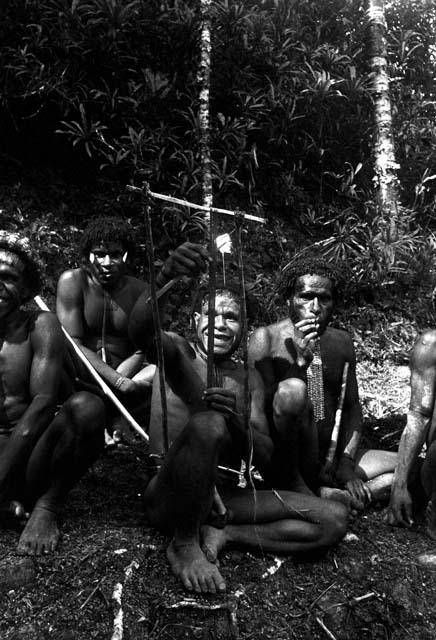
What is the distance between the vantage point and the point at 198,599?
296 cm

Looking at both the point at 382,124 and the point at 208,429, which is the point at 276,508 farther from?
the point at 382,124

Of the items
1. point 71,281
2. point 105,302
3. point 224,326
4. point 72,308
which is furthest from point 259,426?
point 71,281

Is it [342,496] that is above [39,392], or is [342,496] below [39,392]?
below

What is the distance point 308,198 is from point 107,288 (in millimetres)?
4500

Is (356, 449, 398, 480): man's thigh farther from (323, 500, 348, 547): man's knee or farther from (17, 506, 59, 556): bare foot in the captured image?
(17, 506, 59, 556): bare foot

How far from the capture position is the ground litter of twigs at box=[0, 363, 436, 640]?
2.86 metres

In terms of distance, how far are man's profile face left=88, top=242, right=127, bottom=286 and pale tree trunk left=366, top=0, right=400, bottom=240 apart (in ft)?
12.9

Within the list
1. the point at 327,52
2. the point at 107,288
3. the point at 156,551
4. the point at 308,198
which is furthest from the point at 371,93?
the point at 156,551

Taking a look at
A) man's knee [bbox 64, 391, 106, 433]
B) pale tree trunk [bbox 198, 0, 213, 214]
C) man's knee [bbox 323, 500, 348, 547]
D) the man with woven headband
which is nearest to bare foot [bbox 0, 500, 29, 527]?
the man with woven headband

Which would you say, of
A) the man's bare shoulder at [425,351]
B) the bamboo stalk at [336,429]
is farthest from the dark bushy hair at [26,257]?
the man's bare shoulder at [425,351]

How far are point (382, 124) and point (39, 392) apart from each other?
20.5 feet

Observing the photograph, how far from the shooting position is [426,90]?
9.62 metres

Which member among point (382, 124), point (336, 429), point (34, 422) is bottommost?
point (336, 429)

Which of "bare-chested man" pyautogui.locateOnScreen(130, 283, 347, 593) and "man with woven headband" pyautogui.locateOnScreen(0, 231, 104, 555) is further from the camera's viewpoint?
"man with woven headband" pyautogui.locateOnScreen(0, 231, 104, 555)
